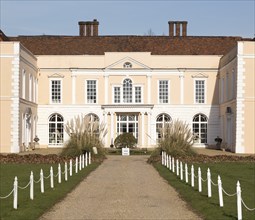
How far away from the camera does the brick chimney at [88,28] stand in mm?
53094

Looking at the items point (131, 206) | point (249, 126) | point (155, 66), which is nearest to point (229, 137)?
point (249, 126)

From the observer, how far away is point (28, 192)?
15.2m

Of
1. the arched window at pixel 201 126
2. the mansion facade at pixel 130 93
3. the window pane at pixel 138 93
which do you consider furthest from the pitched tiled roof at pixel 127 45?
the arched window at pixel 201 126

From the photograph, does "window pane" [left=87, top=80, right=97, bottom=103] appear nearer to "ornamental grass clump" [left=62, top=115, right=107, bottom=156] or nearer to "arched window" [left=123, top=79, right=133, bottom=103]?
"arched window" [left=123, top=79, right=133, bottom=103]

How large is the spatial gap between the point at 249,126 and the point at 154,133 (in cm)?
961

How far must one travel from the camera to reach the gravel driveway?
1181 cm

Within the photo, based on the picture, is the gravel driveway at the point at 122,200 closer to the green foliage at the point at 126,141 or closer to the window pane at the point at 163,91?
the green foliage at the point at 126,141

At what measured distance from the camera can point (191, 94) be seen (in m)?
46.3

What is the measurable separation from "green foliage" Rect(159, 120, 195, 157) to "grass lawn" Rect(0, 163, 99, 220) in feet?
Result: 19.5

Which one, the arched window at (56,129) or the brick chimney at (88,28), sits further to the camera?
the brick chimney at (88,28)

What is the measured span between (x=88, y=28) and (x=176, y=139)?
87.3 ft

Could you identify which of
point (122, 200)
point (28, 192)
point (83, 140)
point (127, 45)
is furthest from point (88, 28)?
point (122, 200)

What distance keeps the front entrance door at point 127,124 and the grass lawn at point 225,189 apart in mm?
19284

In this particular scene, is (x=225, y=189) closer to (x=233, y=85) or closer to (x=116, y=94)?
(x=233, y=85)
